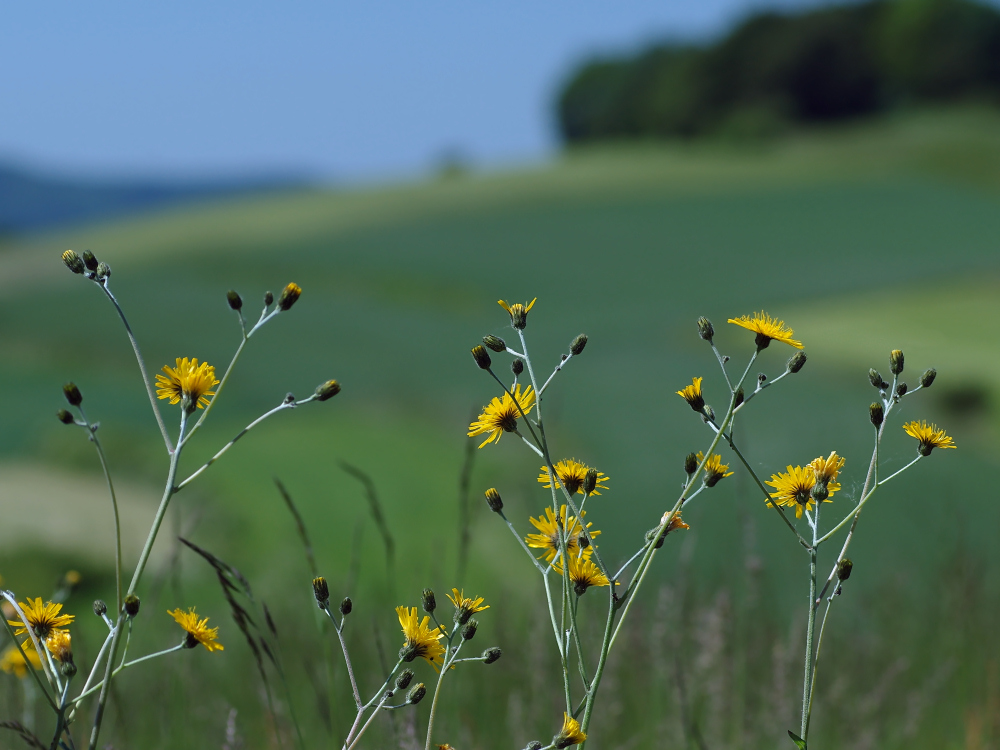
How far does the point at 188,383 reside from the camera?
0.87 metres

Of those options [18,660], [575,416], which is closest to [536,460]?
[575,416]

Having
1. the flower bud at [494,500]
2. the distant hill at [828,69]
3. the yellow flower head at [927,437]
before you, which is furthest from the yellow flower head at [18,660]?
the distant hill at [828,69]

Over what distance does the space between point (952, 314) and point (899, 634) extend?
302 inches

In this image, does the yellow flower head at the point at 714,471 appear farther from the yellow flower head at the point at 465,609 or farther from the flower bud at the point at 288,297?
the flower bud at the point at 288,297

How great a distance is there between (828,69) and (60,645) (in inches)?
1626

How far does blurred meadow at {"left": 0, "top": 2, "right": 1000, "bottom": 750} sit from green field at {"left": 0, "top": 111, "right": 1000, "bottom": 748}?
1.0 inches

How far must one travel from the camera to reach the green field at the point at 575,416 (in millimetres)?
2104

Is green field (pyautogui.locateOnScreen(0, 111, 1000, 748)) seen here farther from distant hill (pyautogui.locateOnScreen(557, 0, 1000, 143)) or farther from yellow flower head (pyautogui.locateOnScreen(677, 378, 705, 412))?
distant hill (pyautogui.locateOnScreen(557, 0, 1000, 143))

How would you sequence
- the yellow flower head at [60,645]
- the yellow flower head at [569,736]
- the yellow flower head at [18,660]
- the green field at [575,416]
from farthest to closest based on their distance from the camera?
the green field at [575,416]
the yellow flower head at [18,660]
the yellow flower head at [60,645]
the yellow flower head at [569,736]

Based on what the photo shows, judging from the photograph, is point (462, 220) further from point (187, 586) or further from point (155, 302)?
point (187, 586)

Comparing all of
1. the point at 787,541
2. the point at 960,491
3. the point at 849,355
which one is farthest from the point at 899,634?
the point at 849,355

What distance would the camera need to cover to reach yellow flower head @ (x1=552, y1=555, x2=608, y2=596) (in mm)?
890

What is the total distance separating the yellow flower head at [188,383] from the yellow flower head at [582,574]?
384 millimetres

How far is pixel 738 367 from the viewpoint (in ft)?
23.1
